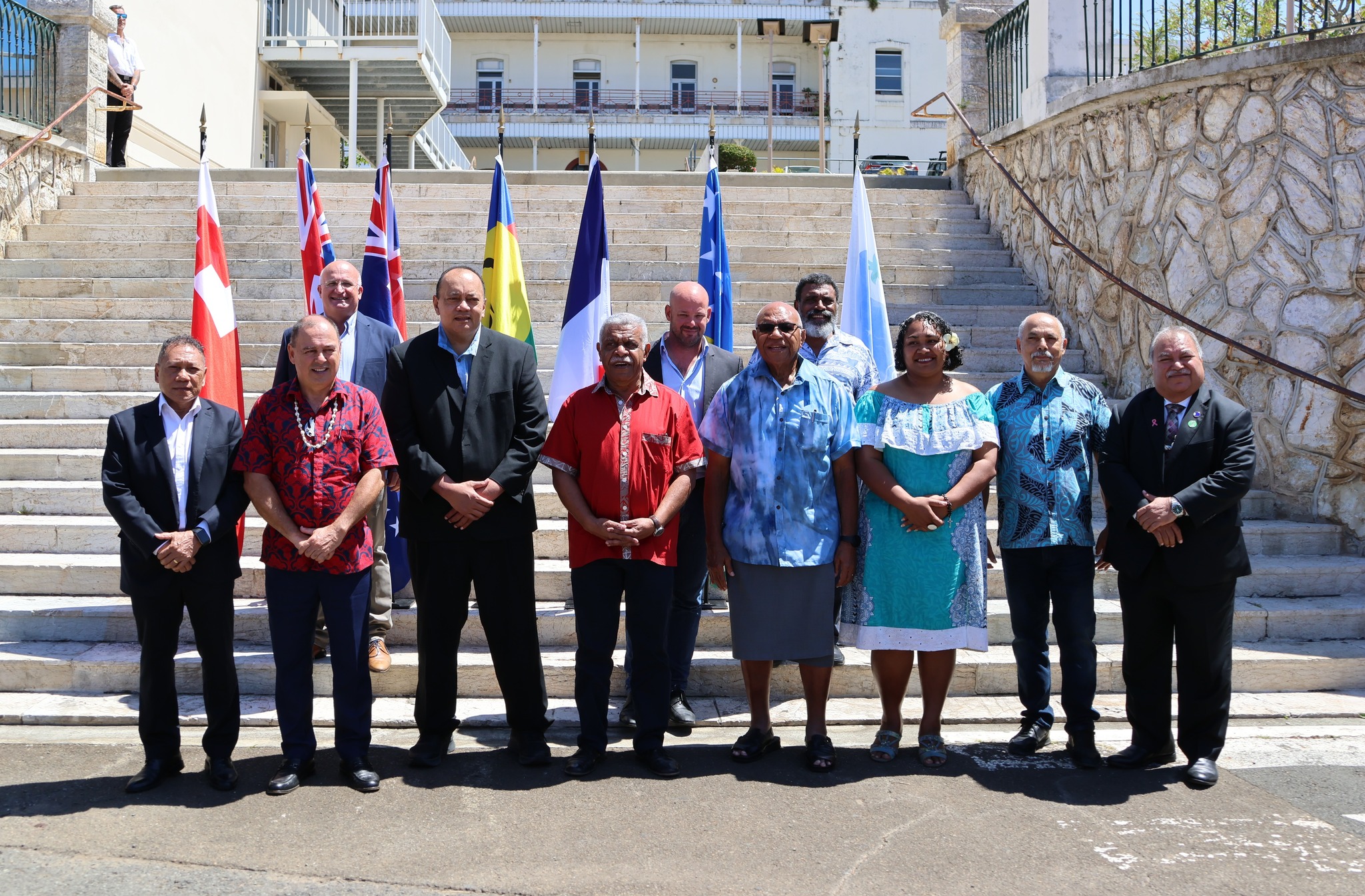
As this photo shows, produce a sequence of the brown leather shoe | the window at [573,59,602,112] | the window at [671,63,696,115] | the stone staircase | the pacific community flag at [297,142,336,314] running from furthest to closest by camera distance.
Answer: the window at [573,59,602,112]
the window at [671,63,696,115]
the pacific community flag at [297,142,336,314]
the stone staircase
the brown leather shoe

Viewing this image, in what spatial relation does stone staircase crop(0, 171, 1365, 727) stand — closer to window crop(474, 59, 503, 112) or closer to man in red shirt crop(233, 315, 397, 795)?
man in red shirt crop(233, 315, 397, 795)

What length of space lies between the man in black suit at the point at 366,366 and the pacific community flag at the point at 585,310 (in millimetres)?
1001

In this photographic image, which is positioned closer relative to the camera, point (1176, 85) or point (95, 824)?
point (95, 824)

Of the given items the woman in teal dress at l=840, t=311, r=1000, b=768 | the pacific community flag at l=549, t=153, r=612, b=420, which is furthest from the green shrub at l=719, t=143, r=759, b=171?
the woman in teal dress at l=840, t=311, r=1000, b=768

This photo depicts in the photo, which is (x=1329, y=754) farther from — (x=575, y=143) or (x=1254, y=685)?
(x=575, y=143)

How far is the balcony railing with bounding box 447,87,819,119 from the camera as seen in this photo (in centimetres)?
3603

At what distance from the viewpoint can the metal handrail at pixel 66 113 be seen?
9609 mm

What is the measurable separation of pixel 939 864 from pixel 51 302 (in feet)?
28.2

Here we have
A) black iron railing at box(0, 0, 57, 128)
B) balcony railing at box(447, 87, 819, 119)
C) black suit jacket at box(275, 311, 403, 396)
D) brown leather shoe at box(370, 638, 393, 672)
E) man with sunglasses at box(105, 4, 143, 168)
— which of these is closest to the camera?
brown leather shoe at box(370, 638, 393, 672)

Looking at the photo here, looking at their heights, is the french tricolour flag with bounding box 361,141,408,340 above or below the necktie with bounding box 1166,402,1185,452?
above

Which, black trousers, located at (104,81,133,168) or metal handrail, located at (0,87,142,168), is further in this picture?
black trousers, located at (104,81,133,168)

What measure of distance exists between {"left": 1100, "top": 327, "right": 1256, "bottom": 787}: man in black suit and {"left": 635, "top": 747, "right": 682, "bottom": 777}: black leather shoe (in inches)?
75.3

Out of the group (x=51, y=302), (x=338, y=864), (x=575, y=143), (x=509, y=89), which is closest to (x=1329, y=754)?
(x=338, y=864)

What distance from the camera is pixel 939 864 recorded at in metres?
3.83
